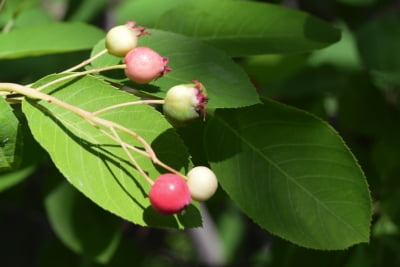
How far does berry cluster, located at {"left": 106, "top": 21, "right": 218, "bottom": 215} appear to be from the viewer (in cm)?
94

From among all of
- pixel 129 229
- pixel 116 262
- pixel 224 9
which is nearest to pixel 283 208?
pixel 224 9

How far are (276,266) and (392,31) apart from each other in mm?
705

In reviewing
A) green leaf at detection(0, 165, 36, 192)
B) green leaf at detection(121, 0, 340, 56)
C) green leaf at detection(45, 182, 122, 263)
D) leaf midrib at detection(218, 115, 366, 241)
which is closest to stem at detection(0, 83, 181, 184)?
leaf midrib at detection(218, 115, 366, 241)

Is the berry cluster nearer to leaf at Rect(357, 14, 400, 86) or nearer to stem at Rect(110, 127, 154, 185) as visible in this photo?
stem at Rect(110, 127, 154, 185)

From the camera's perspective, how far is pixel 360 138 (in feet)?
6.31

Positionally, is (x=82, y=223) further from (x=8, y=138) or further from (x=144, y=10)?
(x=8, y=138)

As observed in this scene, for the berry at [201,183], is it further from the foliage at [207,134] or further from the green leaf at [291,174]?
the green leaf at [291,174]

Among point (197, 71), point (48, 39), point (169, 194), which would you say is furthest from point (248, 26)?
point (169, 194)

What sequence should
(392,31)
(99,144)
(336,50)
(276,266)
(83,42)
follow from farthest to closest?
(336,50), (392,31), (276,266), (83,42), (99,144)

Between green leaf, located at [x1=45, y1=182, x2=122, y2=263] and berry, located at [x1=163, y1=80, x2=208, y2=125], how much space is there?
79cm

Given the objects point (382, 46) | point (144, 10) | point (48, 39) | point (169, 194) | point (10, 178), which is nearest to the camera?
point (169, 194)

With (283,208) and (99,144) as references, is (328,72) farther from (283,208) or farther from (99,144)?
(99,144)

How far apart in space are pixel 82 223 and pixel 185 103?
33.9 inches

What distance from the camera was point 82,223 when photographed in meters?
1.74
